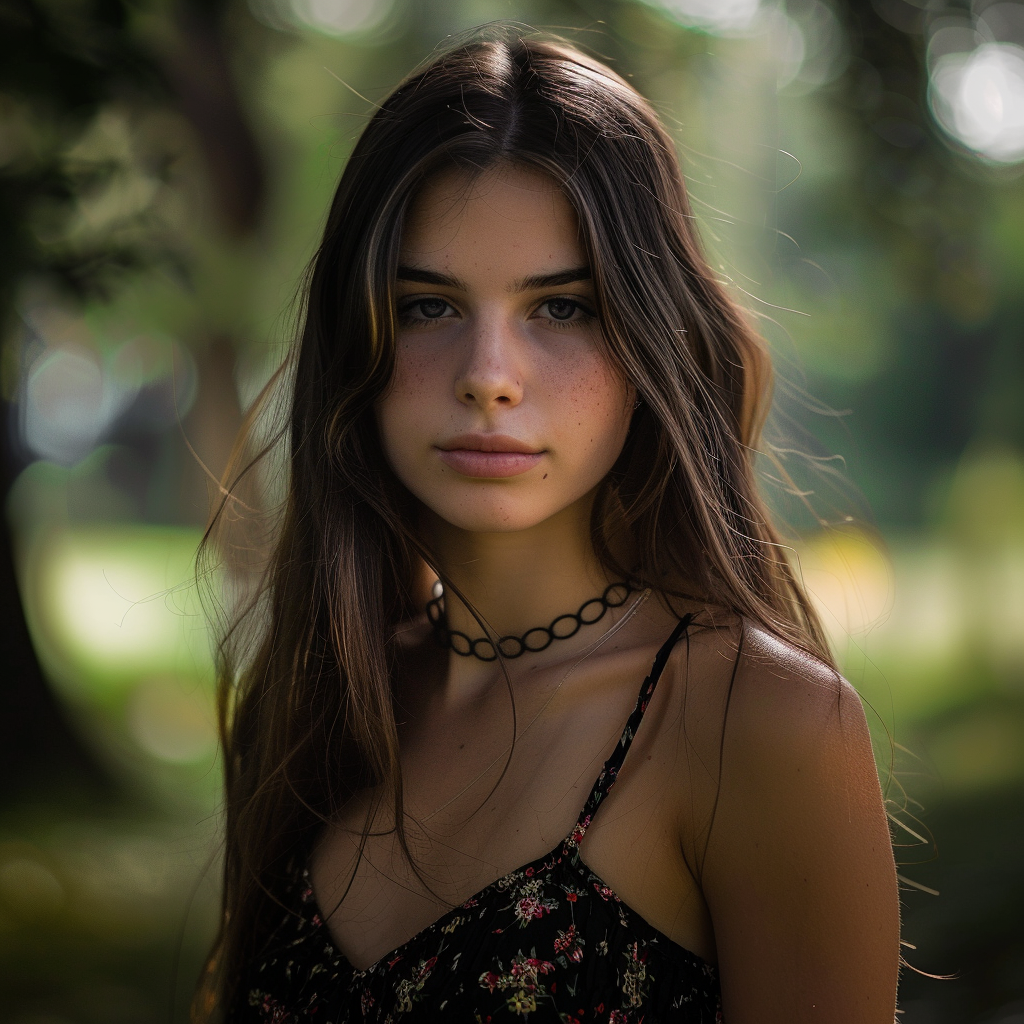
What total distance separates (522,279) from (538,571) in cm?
48

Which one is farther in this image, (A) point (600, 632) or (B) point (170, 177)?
(B) point (170, 177)

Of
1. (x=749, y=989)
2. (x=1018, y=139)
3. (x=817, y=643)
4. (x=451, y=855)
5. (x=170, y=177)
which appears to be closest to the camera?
(x=749, y=989)

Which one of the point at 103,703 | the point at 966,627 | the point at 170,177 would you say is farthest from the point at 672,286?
the point at 966,627

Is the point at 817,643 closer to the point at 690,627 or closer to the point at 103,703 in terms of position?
the point at 690,627

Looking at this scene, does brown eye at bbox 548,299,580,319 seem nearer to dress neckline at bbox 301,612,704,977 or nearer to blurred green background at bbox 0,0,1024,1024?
dress neckline at bbox 301,612,704,977

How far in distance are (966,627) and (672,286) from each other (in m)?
4.15

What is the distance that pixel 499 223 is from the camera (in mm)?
1288

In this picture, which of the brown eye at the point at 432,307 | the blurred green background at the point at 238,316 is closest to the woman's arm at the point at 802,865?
the brown eye at the point at 432,307

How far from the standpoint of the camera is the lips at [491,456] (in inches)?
50.2

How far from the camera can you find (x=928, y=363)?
4.53 meters

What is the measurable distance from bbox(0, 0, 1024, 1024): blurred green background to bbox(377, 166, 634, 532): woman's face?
1107 mm

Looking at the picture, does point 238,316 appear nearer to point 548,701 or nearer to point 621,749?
point 548,701

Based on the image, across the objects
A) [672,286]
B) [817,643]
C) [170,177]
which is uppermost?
[170,177]

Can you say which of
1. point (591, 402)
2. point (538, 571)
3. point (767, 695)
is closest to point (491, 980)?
point (767, 695)
